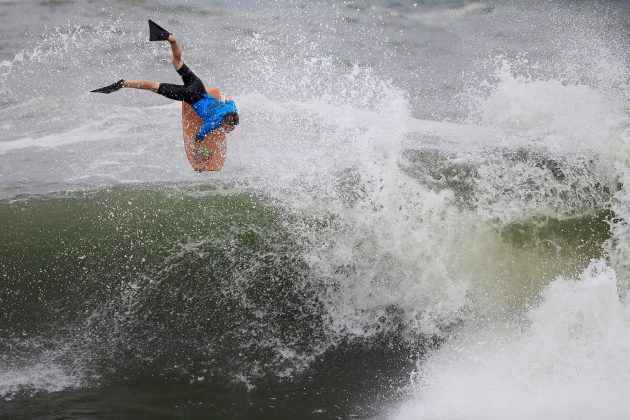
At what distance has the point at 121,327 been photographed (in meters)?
5.52

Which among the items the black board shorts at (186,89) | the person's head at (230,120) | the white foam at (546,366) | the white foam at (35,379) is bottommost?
the white foam at (35,379)

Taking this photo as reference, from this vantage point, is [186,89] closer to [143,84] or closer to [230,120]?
[143,84]

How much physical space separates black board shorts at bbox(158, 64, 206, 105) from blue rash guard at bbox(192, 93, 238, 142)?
2.4 inches

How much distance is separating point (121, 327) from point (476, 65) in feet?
37.2

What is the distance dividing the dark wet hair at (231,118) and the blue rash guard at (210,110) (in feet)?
0.16

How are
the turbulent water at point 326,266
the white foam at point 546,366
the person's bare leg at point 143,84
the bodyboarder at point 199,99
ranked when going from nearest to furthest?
the white foam at point 546,366 < the turbulent water at point 326,266 < the person's bare leg at point 143,84 < the bodyboarder at point 199,99

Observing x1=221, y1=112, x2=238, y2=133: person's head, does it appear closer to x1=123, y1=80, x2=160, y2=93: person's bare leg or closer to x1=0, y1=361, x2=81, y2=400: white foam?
x1=123, y1=80, x2=160, y2=93: person's bare leg

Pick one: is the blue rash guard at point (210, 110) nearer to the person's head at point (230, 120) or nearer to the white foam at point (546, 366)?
the person's head at point (230, 120)

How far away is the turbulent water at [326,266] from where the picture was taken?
4.81 m

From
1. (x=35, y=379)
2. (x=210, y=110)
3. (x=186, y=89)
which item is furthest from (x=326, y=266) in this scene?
(x=35, y=379)

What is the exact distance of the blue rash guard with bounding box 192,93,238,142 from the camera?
6016 mm

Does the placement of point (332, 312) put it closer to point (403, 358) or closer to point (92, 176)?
point (403, 358)

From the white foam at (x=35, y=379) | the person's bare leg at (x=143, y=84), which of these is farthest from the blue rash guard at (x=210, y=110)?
the white foam at (x=35, y=379)

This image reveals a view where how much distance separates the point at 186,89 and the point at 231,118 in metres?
0.53
